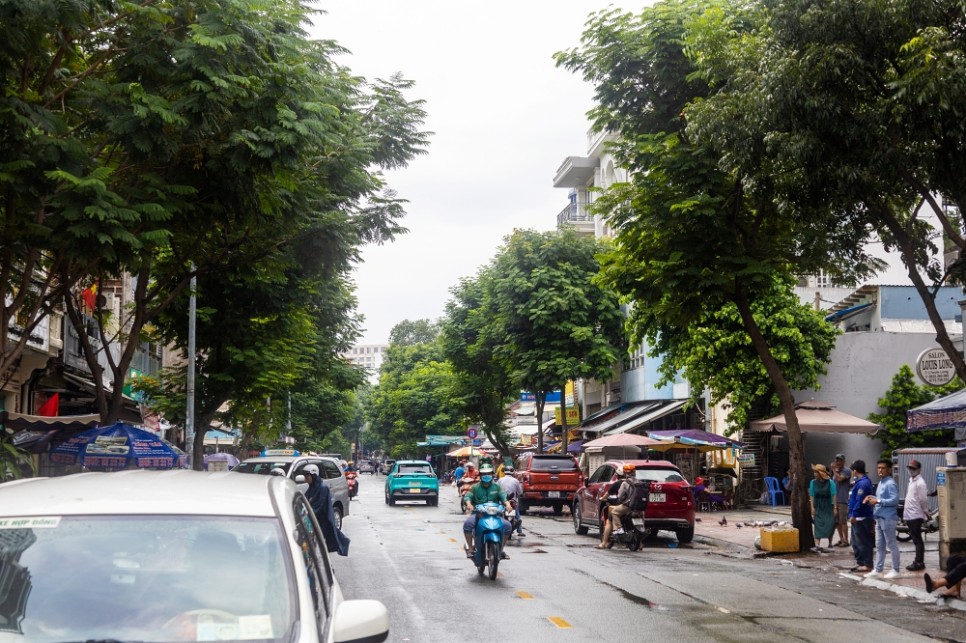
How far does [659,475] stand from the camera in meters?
22.6

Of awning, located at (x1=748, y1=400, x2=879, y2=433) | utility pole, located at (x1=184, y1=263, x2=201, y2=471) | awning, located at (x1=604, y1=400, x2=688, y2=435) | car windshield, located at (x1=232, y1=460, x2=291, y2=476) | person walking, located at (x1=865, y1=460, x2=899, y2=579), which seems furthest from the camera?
awning, located at (x1=604, y1=400, x2=688, y2=435)

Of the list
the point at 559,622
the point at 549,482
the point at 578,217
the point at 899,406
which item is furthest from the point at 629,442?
the point at 578,217

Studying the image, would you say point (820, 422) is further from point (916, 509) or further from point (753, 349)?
point (916, 509)

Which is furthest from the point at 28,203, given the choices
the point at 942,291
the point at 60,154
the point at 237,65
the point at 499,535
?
the point at 942,291

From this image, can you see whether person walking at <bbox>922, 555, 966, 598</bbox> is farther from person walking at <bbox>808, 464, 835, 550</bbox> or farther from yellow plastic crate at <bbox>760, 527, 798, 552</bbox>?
person walking at <bbox>808, 464, 835, 550</bbox>

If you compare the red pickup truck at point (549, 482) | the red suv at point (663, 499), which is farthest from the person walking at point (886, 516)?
the red pickup truck at point (549, 482)

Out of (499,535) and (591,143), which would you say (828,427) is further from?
(591,143)

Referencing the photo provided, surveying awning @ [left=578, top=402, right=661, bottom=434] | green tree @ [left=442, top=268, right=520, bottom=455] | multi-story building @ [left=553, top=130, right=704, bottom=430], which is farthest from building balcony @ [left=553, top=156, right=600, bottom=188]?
awning @ [left=578, top=402, right=661, bottom=434]

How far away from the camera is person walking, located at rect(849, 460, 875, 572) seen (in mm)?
17141

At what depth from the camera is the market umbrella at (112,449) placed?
20828 mm

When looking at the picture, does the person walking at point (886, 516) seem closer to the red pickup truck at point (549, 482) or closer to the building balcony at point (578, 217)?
the red pickup truck at point (549, 482)

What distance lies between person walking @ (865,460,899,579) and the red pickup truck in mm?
16075

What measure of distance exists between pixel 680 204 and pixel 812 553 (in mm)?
7321

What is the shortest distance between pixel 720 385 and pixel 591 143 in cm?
2959
